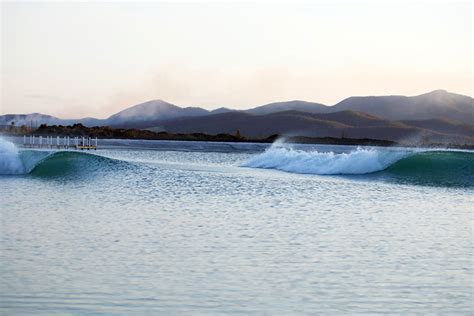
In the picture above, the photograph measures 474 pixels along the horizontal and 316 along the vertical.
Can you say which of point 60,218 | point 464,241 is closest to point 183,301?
point 464,241

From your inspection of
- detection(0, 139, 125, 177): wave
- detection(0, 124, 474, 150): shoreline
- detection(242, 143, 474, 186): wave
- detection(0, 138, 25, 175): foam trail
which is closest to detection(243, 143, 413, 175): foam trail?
detection(242, 143, 474, 186): wave

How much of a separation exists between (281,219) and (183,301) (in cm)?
684

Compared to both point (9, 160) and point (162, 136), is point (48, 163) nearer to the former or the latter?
point (9, 160)

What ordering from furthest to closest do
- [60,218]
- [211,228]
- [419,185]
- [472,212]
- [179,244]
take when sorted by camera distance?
[419,185]
[472,212]
[60,218]
[211,228]
[179,244]

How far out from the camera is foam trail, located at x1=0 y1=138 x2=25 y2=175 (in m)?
30.7

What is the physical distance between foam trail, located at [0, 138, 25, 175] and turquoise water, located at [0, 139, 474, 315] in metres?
8.73

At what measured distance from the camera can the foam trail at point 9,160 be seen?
30.7m

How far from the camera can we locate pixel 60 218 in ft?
45.4

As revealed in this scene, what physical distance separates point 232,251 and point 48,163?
78.7ft

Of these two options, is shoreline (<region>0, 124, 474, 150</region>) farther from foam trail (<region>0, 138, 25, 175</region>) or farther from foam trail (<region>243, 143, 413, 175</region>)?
foam trail (<region>0, 138, 25, 175</region>)

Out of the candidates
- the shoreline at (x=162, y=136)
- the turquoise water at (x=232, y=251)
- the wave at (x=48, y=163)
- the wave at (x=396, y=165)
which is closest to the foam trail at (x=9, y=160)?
the wave at (x=48, y=163)

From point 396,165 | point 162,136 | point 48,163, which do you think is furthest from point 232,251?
point 162,136

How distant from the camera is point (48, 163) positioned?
107ft

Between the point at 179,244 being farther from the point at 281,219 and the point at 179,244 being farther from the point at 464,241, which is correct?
the point at 464,241
